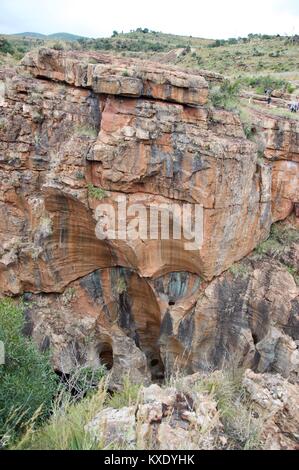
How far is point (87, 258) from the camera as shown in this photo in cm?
1023

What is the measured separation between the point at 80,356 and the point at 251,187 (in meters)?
6.43

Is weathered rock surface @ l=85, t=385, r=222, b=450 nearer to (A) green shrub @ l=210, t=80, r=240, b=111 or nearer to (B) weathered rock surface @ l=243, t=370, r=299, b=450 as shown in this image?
(B) weathered rock surface @ l=243, t=370, r=299, b=450

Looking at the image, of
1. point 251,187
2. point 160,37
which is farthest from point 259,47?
point 251,187

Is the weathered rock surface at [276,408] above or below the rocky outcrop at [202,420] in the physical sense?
below

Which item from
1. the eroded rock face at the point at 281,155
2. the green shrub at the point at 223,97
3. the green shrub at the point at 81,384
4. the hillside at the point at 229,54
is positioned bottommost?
the green shrub at the point at 81,384

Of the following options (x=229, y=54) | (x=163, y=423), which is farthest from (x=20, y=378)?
(x=229, y=54)

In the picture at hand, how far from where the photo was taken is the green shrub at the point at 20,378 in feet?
18.0

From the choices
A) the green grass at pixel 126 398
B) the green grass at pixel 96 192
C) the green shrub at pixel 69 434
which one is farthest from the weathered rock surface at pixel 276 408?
the green grass at pixel 96 192

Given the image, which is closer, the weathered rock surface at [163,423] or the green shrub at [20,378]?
the weathered rock surface at [163,423]

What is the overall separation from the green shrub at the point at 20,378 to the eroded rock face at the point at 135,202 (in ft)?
9.45

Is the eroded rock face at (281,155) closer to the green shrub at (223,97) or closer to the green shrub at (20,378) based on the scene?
the green shrub at (223,97)

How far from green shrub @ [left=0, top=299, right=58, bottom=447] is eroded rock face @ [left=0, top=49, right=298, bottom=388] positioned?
288cm

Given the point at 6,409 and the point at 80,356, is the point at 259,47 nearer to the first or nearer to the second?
the point at 80,356

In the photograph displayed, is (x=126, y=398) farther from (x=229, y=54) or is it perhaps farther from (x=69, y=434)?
(x=229, y=54)
